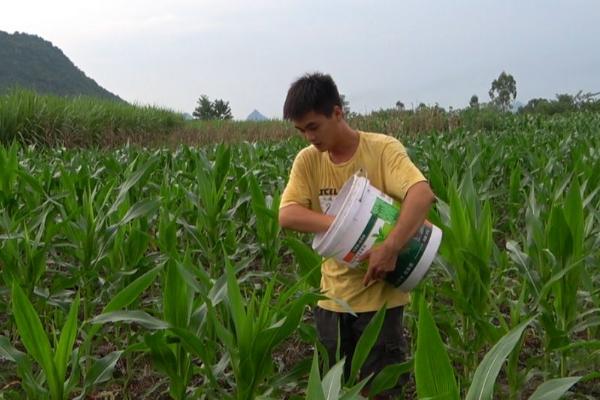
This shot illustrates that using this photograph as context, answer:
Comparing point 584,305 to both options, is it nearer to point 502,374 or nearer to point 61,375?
point 502,374

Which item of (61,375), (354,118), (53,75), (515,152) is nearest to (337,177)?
(61,375)

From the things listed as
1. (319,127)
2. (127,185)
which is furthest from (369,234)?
(127,185)

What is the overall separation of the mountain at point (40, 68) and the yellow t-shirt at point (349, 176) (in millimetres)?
62351

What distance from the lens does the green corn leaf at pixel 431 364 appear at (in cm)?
99

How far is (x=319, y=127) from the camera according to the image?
6.14 ft

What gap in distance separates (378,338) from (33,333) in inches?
40.1

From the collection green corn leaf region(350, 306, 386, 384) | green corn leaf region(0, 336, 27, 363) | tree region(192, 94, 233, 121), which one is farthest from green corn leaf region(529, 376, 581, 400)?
tree region(192, 94, 233, 121)

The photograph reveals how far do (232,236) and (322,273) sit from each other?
1291 mm

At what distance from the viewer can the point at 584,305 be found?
2.98 m

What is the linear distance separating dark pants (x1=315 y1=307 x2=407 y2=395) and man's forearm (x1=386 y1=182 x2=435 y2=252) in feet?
1.08

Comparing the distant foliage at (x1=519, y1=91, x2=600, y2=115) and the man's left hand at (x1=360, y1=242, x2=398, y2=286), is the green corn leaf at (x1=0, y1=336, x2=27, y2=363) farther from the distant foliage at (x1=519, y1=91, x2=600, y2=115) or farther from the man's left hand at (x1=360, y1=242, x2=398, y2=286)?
the distant foliage at (x1=519, y1=91, x2=600, y2=115)

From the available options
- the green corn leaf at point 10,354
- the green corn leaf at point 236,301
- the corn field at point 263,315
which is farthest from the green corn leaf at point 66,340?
the green corn leaf at point 236,301

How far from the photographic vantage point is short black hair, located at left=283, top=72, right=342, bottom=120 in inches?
72.6

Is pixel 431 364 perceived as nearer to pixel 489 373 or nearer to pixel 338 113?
pixel 489 373
